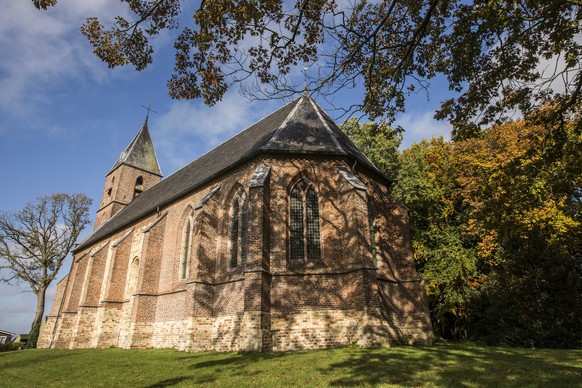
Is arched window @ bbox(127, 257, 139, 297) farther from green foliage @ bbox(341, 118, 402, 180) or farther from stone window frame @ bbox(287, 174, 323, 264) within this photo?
green foliage @ bbox(341, 118, 402, 180)

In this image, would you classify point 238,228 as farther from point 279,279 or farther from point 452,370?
point 452,370

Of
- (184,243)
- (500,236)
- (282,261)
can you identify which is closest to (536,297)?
(500,236)

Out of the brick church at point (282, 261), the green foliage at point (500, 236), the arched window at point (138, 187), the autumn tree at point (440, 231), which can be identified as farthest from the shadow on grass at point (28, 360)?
the arched window at point (138, 187)

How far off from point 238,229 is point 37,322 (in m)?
25.0

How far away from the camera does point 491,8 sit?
19.7 feet

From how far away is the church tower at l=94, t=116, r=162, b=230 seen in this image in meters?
32.7

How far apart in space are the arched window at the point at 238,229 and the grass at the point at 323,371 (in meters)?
4.41

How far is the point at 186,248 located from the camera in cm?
1780

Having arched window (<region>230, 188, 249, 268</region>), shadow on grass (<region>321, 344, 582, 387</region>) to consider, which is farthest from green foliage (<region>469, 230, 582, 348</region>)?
arched window (<region>230, 188, 249, 268</region>)

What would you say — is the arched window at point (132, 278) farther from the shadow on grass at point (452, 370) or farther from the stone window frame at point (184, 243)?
the shadow on grass at point (452, 370)

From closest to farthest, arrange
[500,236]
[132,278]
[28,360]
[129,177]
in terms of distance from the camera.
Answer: [28,360] < [500,236] < [132,278] < [129,177]

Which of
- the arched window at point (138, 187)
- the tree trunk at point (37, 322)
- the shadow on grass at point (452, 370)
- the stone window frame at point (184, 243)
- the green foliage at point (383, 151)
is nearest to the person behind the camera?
the shadow on grass at point (452, 370)

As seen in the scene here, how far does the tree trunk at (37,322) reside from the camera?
28.2 meters

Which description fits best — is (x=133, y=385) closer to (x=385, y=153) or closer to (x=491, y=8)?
(x=491, y=8)
